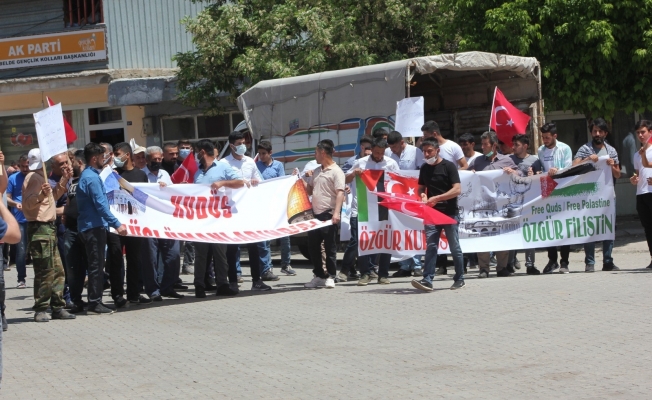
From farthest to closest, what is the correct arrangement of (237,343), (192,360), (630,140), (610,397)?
(630,140)
(237,343)
(192,360)
(610,397)

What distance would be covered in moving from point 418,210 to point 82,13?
1885cm

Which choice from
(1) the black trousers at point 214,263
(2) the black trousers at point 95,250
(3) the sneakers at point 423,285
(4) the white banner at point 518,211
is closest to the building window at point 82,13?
(4) the white banner at point 518,211

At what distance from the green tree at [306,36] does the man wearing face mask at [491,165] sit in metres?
7.30

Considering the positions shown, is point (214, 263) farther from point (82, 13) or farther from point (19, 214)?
point (82, 13)

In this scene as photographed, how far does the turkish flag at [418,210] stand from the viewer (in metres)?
11.4

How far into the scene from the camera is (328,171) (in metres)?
12.5

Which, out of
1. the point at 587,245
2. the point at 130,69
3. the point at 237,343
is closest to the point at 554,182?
the point at 587,245

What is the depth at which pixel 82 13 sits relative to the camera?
27.7 m

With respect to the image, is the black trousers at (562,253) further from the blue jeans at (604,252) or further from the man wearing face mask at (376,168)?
the man wearing face mask at (376,168)

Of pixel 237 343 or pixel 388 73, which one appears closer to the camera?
pixel 237 343

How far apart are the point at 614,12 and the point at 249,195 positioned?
8698 millimetres

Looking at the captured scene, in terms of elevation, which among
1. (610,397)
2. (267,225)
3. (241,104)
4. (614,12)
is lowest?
(610,397)

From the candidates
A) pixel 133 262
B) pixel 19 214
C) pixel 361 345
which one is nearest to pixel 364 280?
pixel 133 262

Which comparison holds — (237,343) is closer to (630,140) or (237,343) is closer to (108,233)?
(108,233)
